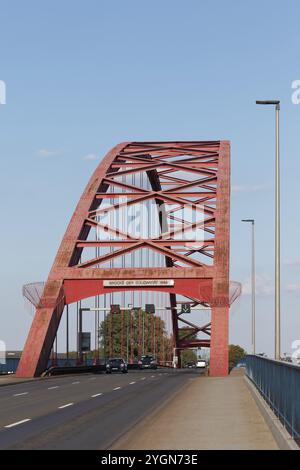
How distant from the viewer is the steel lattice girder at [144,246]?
53312 mm

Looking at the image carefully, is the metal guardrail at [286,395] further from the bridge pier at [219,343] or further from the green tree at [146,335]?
the green tree at [146,335]

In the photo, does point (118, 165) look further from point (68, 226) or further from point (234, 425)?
point (234, 425)

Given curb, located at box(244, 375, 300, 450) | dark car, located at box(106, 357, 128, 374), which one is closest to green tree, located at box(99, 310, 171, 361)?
dark car, located at box(106, 357, 128, 374)

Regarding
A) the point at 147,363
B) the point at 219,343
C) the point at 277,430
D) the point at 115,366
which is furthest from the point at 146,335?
the point at 277,430

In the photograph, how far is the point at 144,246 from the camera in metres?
59.9

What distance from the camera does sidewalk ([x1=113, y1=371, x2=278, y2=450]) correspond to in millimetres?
14617

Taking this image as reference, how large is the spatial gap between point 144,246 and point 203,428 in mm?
42705

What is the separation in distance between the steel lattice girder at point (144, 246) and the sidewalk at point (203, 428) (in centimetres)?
2813

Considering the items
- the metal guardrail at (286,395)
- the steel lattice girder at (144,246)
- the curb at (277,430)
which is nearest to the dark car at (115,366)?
Result: the steel lattice girder at (144,246)

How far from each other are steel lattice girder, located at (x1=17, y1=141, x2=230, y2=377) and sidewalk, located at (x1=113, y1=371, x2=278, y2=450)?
92.3ft

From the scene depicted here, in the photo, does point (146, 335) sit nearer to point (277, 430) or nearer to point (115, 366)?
point (115, 366)

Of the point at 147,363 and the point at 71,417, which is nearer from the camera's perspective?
the point at 71,417
